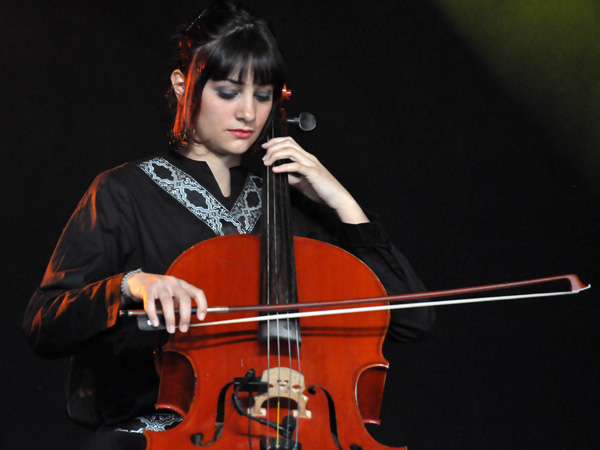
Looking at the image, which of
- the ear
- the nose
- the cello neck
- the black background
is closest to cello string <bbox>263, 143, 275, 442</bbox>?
the cello neck

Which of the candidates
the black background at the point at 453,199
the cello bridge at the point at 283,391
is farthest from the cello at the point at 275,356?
the black background at the point at 453,199

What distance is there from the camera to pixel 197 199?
147cm

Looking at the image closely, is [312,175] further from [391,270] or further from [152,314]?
[152,314]

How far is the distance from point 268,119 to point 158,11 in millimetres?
792

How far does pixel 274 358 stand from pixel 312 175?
49 cm

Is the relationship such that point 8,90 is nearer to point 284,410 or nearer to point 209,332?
Answer: point 209,332

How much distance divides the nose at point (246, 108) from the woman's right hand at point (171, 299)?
0.48 meters

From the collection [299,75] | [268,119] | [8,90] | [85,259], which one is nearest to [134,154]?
[8,90]

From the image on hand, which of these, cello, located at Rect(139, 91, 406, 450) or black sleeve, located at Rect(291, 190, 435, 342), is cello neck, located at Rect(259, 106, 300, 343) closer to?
cello, located at Rect(139, 91, 406, 450)

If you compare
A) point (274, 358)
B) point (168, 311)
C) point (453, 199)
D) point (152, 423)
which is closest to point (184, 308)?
point (168, 311)

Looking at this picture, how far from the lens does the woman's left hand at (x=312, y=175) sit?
1.44 meters

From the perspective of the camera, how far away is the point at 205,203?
1474 millimetres

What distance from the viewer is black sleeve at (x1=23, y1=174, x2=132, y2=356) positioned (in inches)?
46.1

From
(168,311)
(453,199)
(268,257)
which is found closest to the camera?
Result: (168,311)
